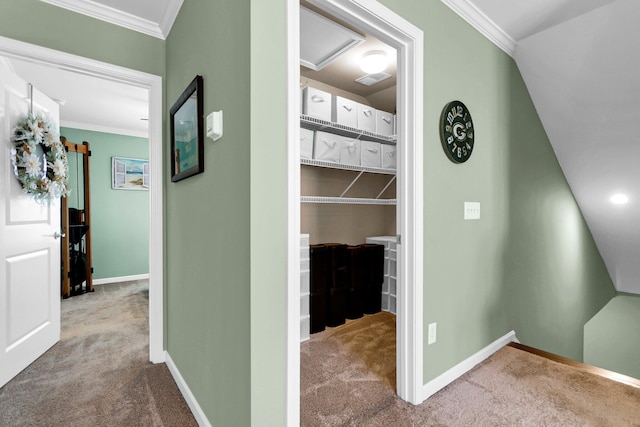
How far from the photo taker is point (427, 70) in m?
1.85

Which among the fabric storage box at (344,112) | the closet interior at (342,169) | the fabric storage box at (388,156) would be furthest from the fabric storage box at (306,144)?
the fabric storage box at (388,156)

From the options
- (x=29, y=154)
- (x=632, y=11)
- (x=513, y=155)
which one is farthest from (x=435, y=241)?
→ (x=29, y=154)

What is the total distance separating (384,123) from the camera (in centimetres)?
319

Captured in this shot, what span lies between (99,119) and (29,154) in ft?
8.59

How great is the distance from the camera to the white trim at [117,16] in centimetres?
193

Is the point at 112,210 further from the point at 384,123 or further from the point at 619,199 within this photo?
the point at 619,199

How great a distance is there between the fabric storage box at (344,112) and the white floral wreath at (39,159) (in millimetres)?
2212

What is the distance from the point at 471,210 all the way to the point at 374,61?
1.49 m

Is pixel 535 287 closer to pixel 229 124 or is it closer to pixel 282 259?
pixel 282 259

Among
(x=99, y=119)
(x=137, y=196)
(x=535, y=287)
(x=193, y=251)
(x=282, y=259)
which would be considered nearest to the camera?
(x=282, y=259)

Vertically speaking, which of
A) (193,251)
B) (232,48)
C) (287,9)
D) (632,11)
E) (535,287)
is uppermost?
(632,11)

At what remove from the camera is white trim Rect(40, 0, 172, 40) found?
1934 mm

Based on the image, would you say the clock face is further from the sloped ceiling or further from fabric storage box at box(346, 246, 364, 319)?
fabric storage box at box(346, 246, 364, 319)

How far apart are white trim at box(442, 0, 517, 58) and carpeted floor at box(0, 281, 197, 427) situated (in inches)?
113
